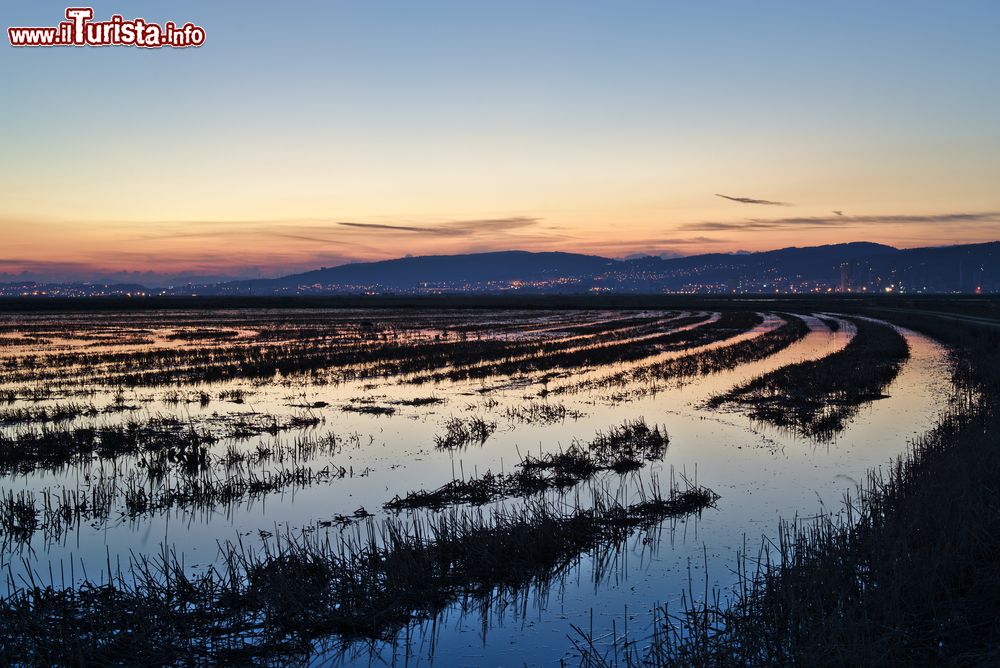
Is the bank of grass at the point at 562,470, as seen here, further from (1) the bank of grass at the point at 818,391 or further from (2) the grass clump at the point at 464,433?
(1) the bank of grass at the point at 818,391

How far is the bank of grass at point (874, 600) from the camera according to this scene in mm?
5730

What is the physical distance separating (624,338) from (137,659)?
39053 mm

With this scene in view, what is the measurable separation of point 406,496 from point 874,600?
6885mm

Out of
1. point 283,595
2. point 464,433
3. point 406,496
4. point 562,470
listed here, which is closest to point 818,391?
point 464,433

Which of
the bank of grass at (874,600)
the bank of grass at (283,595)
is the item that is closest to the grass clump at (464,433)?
the bank of grass at (283,595)

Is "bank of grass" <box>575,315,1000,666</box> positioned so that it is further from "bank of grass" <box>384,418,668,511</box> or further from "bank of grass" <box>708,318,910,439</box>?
"bank of grass" <box>708,318,910,439</box>

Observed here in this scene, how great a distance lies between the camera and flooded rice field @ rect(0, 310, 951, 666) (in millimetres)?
6926

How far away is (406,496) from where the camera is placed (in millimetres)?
11367

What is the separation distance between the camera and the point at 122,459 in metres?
13.7

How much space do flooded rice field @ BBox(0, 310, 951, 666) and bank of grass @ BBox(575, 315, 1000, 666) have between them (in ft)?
2.23

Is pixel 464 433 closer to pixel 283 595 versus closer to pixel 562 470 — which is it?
pixel 562 470

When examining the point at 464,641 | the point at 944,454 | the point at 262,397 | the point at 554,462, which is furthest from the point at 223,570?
the point at 262,397

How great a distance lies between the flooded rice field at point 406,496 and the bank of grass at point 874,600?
26.8 inches

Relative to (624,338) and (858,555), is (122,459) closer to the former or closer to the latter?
(858,555)
